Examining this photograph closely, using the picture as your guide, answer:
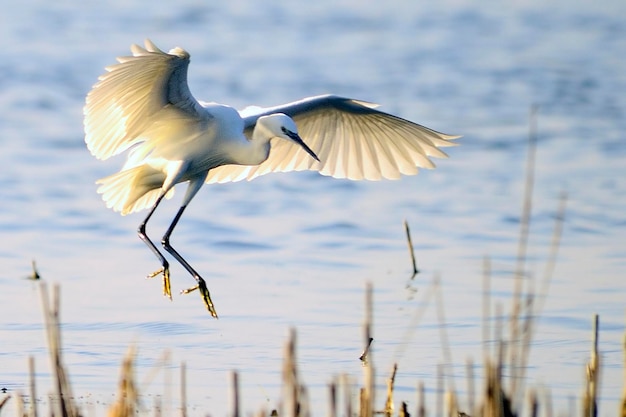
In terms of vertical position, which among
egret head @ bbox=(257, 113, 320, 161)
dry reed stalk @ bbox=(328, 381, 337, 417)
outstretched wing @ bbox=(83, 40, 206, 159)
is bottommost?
dry reed stalk @ bbox=(328, 381, 337, 417)

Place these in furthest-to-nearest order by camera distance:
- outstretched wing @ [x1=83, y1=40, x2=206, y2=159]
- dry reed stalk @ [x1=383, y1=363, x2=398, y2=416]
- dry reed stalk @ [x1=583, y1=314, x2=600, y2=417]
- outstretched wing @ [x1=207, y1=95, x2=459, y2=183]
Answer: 1. outstretched wing @ [x1=207, y1=95, x2=459, y2=183]
2. outstretched wing @ [x1=83, y1=40, x2=206, y2=159]
3. dry reed stalk @ [x1=383, y1=363, x2=398, y2=416]
4. dry reed stalk @ [x1=583, y1=314, x2=600, y2=417]

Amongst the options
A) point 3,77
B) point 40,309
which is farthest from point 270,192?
point 3,77

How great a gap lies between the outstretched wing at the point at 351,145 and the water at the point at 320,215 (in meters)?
0.83

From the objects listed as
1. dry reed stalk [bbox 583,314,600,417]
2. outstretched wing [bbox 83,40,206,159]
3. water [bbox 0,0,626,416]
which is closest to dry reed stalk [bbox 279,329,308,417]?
dry reed stalk [bbox 583,314,600,417]

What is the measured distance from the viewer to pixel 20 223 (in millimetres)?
11234

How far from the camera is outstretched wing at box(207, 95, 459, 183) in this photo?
8.82 m

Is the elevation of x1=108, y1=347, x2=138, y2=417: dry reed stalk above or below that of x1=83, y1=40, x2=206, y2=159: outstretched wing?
below

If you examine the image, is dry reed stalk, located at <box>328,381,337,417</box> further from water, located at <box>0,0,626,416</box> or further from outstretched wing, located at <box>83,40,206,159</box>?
outstretched wing, located at <box>83,40,206,159</box>

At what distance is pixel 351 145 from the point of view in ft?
30.3

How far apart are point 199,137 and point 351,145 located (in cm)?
151

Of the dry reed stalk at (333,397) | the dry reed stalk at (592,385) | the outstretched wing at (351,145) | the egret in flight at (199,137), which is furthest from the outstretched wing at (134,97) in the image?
the dry reed stalk at (592,385)

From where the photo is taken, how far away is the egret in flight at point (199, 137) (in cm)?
742

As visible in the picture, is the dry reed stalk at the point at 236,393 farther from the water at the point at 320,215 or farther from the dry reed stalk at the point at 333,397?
the water at the point at 320,215

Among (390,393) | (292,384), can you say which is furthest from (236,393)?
(390,393)
